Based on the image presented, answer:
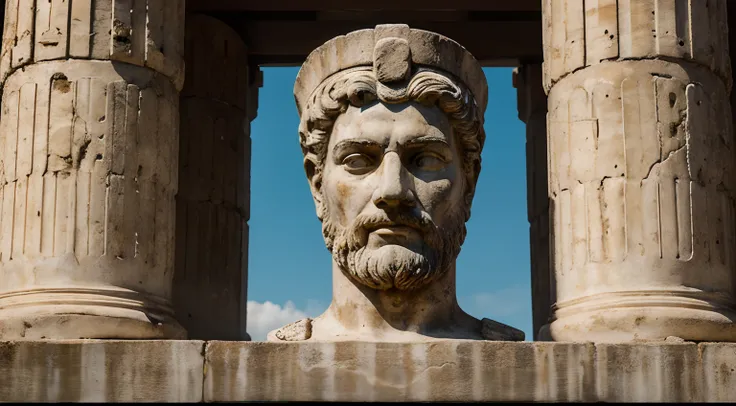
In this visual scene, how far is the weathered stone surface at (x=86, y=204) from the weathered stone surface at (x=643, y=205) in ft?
13.7

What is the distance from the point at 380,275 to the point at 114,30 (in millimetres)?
4164

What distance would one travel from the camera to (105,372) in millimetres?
13750

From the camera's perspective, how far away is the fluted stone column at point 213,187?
2181 cm

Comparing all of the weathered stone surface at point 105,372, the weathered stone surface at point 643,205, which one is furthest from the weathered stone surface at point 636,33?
the weathered stone surface at point 105,372

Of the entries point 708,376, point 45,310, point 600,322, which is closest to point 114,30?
point 45,310

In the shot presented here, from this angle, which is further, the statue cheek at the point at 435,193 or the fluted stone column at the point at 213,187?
the fluted stone column at the point at 213,187

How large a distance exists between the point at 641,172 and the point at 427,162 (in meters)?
2.56

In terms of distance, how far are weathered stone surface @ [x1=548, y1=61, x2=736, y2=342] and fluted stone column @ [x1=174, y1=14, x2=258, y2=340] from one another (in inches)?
275

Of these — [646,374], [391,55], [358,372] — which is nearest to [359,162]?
[391,55]

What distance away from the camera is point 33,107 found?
52.3ft

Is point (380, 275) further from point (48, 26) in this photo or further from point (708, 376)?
point (48, 26)

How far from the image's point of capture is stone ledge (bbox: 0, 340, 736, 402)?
1357 centimetres

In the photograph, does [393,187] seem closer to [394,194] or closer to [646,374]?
[394,194]

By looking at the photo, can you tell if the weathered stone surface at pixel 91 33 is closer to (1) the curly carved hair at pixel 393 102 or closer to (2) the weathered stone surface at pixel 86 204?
(2) the weathered stone surface at pixel 86 204
